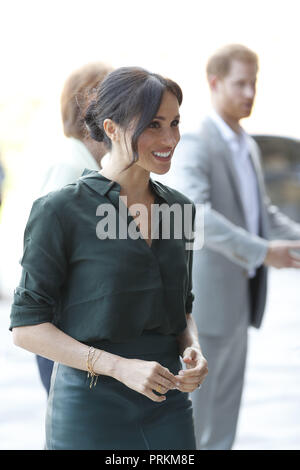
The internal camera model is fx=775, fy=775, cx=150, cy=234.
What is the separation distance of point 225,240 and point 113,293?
58.0 inches

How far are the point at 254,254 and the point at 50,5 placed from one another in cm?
645

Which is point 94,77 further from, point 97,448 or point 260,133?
Result: point 260,133

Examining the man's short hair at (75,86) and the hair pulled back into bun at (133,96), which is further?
the man's short hair at (75,86)

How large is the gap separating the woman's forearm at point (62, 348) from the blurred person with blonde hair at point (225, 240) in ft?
4.94

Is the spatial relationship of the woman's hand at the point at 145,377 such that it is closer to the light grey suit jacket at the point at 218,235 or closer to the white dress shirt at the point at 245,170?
the light grey suit jacket at the point at 218,235

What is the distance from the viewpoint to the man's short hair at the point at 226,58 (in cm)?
321

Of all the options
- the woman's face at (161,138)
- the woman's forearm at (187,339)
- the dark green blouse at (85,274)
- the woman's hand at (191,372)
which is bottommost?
the woman's forearm at (187,339)

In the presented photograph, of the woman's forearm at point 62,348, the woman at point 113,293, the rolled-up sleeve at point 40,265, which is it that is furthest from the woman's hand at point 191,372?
the rolled-up sleeve at point 40,265

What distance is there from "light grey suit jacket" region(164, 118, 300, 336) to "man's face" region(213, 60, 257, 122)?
0.11 metres

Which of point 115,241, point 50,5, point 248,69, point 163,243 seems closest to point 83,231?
point 115,241

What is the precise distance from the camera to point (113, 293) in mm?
1575

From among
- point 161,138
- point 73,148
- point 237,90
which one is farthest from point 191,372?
point 237,90

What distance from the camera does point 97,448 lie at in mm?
1621

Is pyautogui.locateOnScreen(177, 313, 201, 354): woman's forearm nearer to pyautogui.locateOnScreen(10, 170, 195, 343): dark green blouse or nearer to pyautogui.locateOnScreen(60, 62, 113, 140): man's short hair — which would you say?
pyautogui.locateOnScreen(10, 170, 195, 343): dark green blouse
